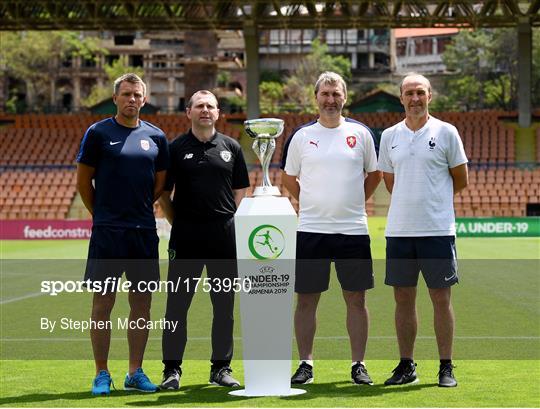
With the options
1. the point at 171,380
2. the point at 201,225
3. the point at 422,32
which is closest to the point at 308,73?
the point at 422,32

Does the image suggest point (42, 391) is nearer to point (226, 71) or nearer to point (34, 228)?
point (34, 228)

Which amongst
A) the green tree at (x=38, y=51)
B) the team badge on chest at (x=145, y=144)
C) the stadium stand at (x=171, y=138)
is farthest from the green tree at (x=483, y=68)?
the team badge on chest at (x=145, y=144)

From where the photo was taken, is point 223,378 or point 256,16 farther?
point 256,16

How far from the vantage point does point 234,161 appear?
8.50m

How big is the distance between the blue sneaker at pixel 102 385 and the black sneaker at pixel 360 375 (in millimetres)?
1786

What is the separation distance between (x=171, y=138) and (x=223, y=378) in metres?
38.2

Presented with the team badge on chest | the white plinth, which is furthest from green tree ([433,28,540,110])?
the white plinth

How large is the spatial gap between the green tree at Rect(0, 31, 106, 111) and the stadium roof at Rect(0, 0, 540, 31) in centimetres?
3473

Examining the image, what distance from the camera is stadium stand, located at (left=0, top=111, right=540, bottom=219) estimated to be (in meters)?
39.5

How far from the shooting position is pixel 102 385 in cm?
774

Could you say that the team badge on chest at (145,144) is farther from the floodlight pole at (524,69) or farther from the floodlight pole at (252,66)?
the floodlight pole at (524,69)

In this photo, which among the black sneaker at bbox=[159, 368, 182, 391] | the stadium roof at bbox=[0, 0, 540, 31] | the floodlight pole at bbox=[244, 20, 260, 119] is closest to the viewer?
the black sneaker at bbox=[159, 368, 182, 391]

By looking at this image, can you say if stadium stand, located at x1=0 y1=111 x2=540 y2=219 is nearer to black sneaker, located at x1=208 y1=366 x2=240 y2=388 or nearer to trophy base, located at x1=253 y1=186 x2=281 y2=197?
black sneaker, located at x1=208 y1=366 x2=240 y2=388

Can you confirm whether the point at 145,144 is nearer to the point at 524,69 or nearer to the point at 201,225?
the point at 201,225
